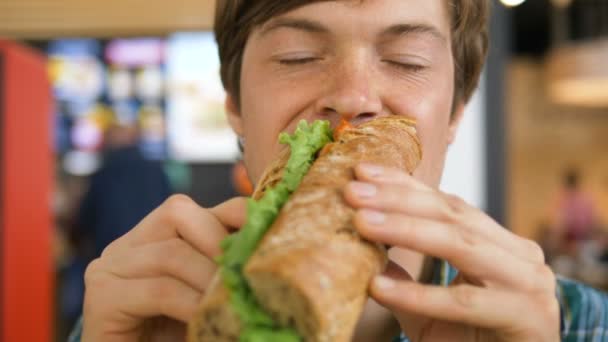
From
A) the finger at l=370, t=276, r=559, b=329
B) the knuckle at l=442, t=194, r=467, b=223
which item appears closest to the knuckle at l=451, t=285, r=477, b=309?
the finger at l=370, t=276, r=559, b=329

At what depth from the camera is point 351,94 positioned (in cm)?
132

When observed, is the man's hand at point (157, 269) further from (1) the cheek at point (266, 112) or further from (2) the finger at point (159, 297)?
(1) the cheek at point (266, 112)

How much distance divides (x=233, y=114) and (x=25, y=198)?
3.56m

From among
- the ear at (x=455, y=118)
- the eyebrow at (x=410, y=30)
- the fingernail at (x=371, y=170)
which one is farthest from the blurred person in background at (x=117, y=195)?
the fingernail at (x=371, y=170)

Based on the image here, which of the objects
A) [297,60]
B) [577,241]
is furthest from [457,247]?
[577,241]

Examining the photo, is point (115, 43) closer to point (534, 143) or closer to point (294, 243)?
point (294, 243)

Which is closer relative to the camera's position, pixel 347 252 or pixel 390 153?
pixel 347 252

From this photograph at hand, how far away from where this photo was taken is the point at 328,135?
1.28m

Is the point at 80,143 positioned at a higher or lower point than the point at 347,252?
lower

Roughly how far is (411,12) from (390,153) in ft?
1.44

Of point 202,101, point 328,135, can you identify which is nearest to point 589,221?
point 202,101

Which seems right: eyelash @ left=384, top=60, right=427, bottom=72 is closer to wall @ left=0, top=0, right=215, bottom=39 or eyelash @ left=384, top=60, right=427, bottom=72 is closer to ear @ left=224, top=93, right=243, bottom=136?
ear @ left=224, top=93, right=243, bottom=136

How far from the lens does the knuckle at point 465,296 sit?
0.96 meters

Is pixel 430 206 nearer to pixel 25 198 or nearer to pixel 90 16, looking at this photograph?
pixel 25 198
